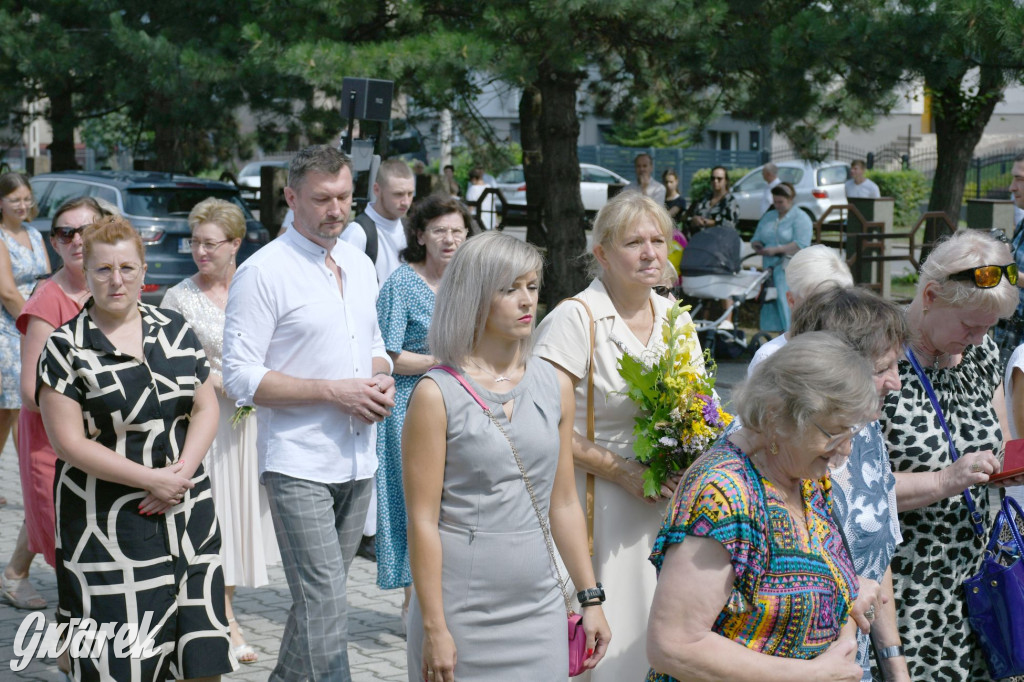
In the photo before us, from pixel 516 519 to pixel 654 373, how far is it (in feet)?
3.18

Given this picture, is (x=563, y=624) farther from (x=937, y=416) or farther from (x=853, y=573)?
(x=937, y=416)

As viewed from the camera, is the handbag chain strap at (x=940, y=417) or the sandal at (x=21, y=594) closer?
the handbag chain strap at (x=940, y=417)

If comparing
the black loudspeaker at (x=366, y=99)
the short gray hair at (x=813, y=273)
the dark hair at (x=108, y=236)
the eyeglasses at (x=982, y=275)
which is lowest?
the short gray hair at (x=813, y=273)

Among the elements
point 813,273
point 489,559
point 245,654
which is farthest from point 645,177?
point 489,559

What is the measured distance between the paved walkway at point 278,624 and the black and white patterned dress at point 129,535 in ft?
4.03

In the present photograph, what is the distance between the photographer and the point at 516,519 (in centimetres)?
326

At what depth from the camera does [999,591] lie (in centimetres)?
359

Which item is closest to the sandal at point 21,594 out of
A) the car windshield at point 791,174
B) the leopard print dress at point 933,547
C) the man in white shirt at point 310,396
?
the man in white shirt at point 310,396

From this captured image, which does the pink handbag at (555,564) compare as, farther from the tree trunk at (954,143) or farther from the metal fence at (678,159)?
the metal fence at (678,159)

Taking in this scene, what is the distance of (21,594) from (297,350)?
2651 millimetres

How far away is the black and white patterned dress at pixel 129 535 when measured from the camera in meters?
4.02

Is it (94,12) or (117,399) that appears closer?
(117,399)

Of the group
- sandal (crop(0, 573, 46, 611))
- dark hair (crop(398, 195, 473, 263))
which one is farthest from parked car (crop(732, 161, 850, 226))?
sandal (crop(0, 573, 46, 611))

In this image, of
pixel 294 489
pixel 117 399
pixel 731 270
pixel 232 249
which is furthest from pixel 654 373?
pixel 731 270
